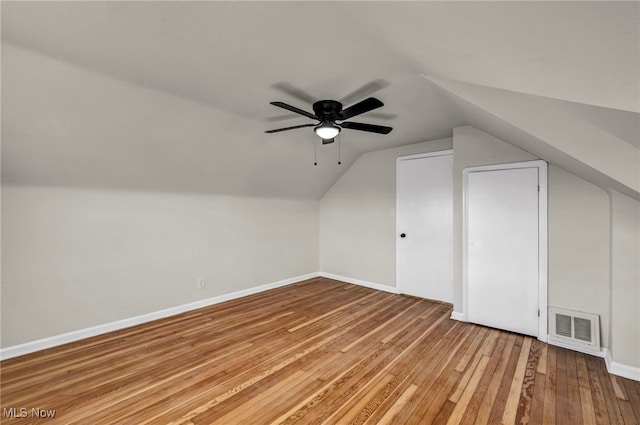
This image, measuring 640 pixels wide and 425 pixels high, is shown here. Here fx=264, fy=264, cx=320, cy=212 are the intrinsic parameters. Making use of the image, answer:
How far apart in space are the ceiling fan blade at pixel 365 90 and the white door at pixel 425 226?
2004 millimetres

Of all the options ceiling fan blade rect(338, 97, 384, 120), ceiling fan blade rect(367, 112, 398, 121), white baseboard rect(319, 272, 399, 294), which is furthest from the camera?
white baseboard rect(319, 272, 399, 294)

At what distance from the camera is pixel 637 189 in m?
1.69

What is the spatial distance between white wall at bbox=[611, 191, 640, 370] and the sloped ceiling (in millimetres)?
338

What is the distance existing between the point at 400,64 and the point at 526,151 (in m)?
1.94

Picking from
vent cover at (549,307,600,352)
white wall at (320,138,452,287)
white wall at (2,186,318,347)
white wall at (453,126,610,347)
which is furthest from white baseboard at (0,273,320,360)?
white wall at (453,126,610,347)

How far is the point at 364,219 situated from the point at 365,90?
278 cm

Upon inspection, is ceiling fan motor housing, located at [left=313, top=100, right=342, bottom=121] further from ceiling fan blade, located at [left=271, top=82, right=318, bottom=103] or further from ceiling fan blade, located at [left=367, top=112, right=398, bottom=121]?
ceiling fan blade, located at [left=367, top=112, right=398, bottom=121]

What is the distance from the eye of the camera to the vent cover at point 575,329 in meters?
2.53

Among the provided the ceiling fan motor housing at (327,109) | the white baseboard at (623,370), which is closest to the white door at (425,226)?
the white baseboard at (623,370)

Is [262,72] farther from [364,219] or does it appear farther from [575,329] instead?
[575,329]

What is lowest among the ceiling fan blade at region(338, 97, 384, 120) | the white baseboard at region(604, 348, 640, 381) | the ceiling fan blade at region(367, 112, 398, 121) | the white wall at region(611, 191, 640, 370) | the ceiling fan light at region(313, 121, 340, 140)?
the white baseboard at region(604, 348, 640, 381)

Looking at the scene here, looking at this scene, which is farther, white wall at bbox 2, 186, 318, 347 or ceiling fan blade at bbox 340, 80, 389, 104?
white wall at bbox 2, 186, 318, 347

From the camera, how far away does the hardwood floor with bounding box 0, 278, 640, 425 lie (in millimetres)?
1797

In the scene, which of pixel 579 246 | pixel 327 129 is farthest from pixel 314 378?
pixel 579 246
